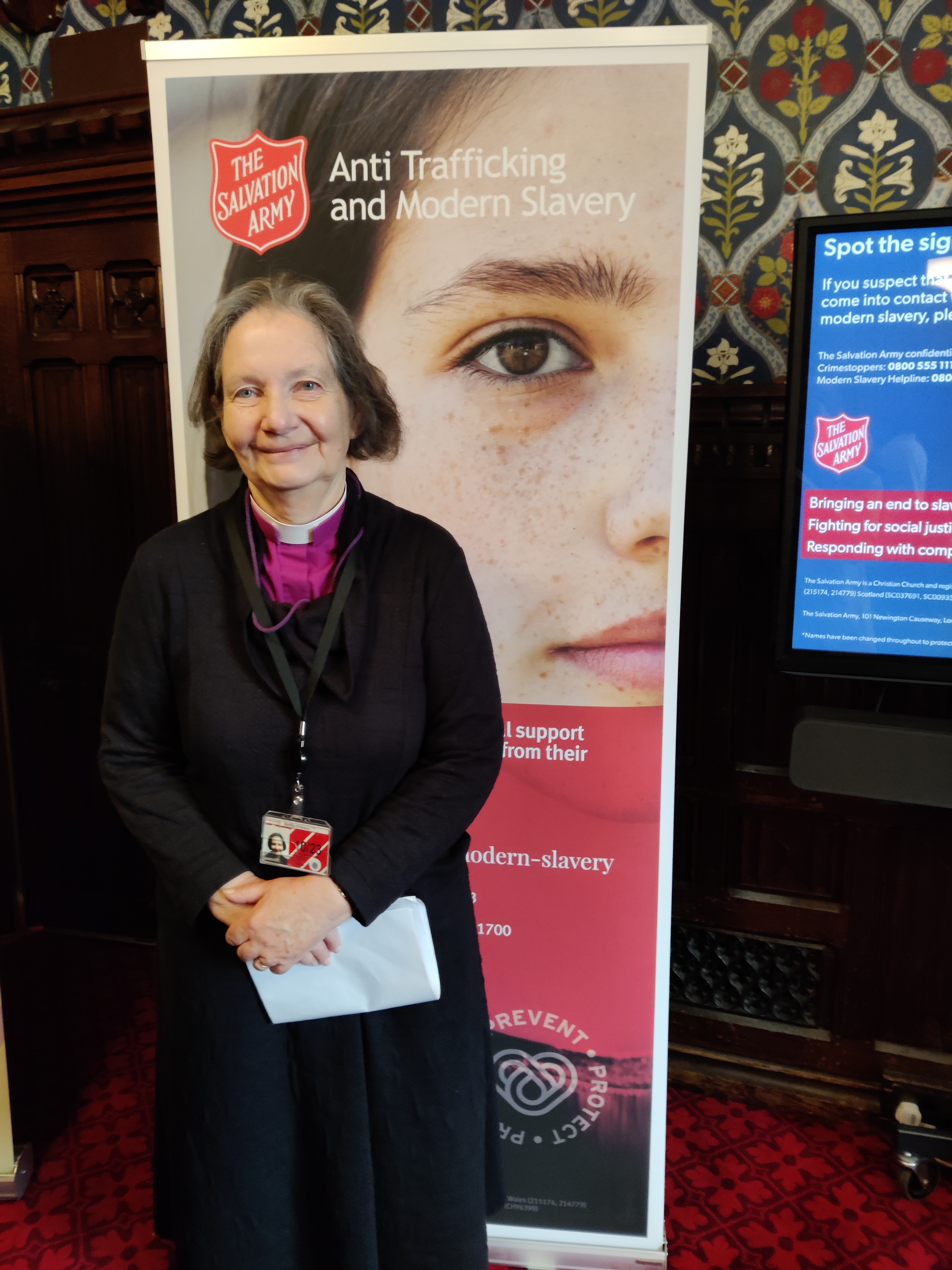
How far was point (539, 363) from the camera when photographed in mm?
1384

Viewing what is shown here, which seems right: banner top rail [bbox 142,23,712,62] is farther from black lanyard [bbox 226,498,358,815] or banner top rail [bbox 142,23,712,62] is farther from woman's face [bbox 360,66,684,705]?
black lanyard [bbox 226,498,358,815]

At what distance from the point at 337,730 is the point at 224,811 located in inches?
8.0

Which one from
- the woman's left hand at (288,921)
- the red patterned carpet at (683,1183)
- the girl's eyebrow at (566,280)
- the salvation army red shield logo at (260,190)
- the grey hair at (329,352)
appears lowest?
the red patterned carpet at (683,1183)

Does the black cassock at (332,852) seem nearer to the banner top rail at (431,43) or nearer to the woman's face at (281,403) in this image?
the woman's face at (281,403)

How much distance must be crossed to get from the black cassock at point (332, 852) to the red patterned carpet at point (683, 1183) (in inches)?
28.0

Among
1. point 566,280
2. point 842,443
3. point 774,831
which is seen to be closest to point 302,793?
point 566,280

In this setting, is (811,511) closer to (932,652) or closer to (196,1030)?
(932,652)

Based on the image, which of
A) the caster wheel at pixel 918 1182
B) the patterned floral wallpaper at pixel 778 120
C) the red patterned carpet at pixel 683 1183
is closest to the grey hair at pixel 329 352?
the patterned floral wallpaper at pixel 778 120

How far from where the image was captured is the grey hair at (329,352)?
1193mm

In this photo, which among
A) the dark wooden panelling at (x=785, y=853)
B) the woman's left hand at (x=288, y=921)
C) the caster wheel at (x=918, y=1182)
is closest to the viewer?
the woman's left hand at (x=288, y=921)

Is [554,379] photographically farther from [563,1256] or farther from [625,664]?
[563,1256]

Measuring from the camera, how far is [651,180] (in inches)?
51.3

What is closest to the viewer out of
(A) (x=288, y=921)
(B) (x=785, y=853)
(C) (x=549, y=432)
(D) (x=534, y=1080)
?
(A) (x=288, y=921)

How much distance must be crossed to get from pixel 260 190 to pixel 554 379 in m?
0.56
